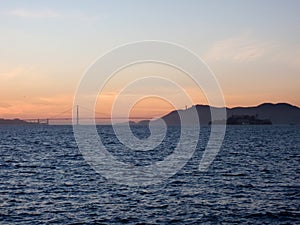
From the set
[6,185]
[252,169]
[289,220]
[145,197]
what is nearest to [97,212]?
[145,197]

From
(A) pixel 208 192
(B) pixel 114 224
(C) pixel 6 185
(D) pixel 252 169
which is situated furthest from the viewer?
(D) pixel 252 169

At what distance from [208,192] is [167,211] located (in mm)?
7952

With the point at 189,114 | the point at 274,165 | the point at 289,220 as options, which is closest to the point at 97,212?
the point at 289,220

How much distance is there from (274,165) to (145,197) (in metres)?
27.4

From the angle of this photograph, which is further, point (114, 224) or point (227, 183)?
point (227, 183)

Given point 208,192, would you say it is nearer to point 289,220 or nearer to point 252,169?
point 289,220

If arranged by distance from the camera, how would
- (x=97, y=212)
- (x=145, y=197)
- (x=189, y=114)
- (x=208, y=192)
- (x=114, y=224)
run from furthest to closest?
(x=189, y=114)
(x=208, y=192)
(x=145, y=197)
(x=97, y=212)
(x=114, y=224)

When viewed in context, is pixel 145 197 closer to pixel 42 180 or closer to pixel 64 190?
pixel 64 190

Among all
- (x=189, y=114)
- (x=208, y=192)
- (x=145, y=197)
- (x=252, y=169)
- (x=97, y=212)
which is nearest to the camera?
(x=97, y=212)

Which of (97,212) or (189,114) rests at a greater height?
(189,114)

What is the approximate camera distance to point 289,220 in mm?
29094

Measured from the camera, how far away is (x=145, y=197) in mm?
36031

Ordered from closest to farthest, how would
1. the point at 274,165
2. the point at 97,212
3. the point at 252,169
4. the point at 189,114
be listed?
1. the point at 97,212
2. the point at 252,169
3. the point at 274,165
4. the point at 189,114

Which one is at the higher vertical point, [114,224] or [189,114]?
[189,114]
